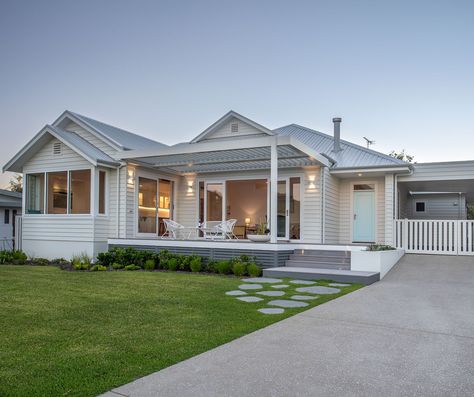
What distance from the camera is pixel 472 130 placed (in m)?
19.4

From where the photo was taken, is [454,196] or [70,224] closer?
[70,224]

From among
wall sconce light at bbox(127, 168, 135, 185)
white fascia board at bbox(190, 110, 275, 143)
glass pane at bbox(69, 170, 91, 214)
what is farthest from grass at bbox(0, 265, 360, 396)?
white fascia board at bbox(190, 110, 275, 143)

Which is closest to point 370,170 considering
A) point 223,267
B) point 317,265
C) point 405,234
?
point 405,234

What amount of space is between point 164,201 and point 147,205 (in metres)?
0.90

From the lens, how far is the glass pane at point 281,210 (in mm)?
13102

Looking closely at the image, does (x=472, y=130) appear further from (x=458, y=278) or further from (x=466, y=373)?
(x=466, y=373)

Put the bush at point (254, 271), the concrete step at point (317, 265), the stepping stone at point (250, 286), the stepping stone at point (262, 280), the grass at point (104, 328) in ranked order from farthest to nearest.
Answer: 1. the concrete step at point (317, 265)
2. the bush at point (254, 271)
3. the stepping stone at point (262, 280)
4. the stepping stone at point (250, 286)
5. the grass at point (104, 328)

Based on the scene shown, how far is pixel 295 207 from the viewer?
13.0 meters

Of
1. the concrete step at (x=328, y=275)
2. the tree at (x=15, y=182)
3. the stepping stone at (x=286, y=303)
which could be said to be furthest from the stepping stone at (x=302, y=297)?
the tree at (x=15, y=182)

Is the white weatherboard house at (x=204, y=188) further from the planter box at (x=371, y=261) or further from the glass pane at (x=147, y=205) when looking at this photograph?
the planter box at (x=371, y=261)

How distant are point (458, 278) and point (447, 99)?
949 cm

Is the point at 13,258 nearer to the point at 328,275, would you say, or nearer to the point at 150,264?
the point at 150,264

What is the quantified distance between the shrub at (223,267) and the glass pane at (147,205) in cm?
441

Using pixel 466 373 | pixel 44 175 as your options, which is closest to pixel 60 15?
pixel 44 175
